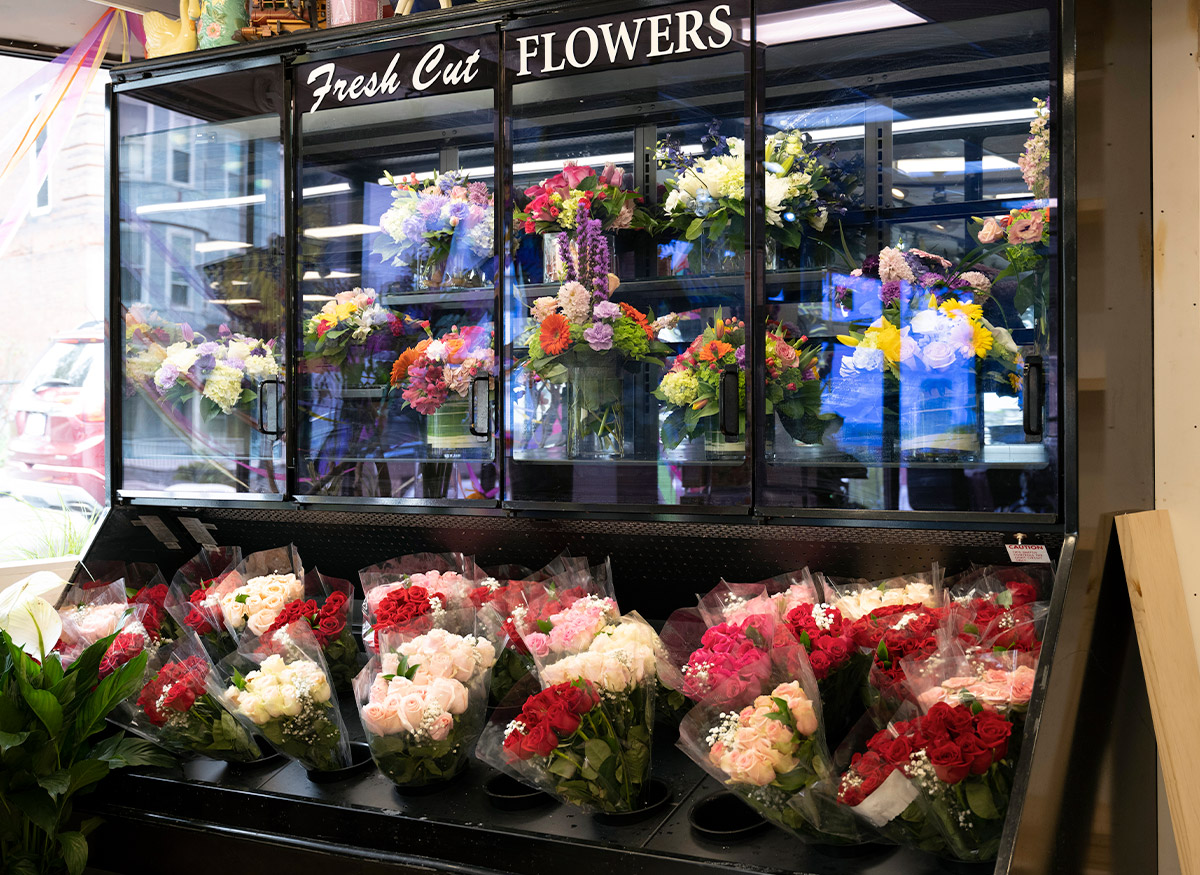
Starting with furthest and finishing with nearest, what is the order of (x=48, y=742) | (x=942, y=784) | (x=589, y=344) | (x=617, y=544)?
(x=617, y=544)
(x=589, y=344)
(x=48, y=742)
(x=942, y=784)

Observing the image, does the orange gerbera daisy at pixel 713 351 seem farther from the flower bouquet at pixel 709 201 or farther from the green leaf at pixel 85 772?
the green leaf at pixel 85 772

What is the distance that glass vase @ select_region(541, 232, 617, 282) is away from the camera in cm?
260

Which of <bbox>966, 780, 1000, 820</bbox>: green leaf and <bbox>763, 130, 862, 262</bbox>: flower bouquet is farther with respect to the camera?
<bbox>763, 130, 862, 262</bbox>: flower bouquet

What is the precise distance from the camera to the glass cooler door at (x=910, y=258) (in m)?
2.15

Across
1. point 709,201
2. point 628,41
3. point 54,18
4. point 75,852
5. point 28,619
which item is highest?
point 54,18

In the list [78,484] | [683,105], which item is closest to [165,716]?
[683,105]

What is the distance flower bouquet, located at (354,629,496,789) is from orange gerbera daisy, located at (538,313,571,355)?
0.77 metres

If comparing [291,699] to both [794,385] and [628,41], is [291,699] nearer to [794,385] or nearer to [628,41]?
[794,385]

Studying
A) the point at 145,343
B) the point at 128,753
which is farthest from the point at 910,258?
the point at 145,343

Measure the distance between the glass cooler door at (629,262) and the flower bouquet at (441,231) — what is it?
0.14 m

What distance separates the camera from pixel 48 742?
2109 mm

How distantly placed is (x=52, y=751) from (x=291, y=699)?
49cm

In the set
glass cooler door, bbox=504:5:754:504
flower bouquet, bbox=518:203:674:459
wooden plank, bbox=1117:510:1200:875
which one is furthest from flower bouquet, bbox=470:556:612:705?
wooden plank, bbox=1117:510:1200:875

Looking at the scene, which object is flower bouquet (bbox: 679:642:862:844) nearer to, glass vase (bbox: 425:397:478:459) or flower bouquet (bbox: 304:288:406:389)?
glass vase (bbox: 425:397:478:459)
